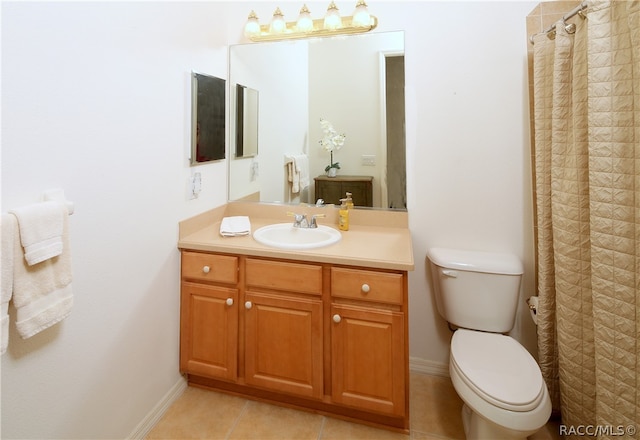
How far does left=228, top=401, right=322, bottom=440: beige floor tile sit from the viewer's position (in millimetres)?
1545

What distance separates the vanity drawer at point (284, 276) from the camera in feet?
5.02

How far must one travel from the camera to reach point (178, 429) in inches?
61.7

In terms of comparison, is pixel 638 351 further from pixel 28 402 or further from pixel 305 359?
pixel 28 402

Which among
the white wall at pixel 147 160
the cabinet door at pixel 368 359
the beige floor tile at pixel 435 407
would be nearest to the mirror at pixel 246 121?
the white wall at pixel 147 160

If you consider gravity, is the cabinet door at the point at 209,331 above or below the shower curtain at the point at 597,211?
below

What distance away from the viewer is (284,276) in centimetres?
156

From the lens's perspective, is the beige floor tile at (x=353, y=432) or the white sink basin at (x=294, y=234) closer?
the beige floor tile at (x=353, y=432)

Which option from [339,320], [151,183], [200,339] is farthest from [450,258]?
[151,183]

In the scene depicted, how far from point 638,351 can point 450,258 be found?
785 millimetres

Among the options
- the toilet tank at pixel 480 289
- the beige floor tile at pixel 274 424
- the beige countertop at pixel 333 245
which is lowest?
the beige floor tile at pixel 274 424

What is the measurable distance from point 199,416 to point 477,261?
5.09ft

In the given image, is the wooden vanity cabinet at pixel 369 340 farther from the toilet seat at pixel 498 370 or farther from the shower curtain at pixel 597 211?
the shower curtain at pixel 597 211

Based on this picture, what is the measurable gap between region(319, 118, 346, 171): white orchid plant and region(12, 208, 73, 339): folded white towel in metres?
1.36

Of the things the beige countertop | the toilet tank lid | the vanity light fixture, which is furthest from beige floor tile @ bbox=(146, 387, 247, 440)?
the vanity light fixture
